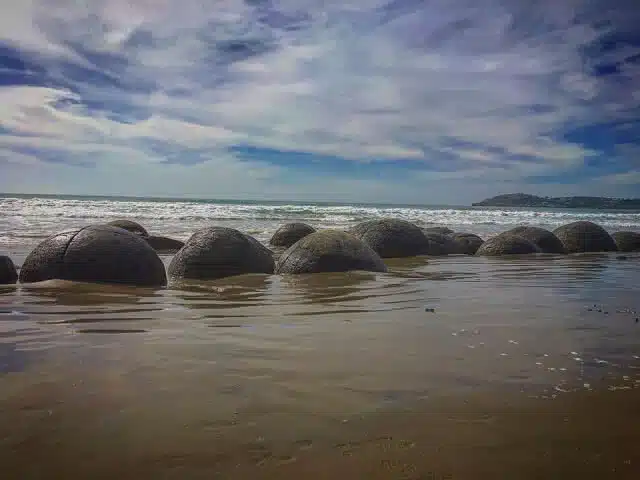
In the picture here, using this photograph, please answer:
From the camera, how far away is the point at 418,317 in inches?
178

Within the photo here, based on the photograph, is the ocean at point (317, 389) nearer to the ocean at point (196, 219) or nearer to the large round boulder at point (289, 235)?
the large round boulder at point (289, 235)

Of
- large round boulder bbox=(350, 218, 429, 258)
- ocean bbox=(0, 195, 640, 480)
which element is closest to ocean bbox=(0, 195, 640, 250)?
large round boulder bbox=(350, 218, 429, 258)

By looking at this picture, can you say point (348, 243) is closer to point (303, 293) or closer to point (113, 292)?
point (303, 293)

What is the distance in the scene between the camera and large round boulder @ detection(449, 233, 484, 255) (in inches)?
520

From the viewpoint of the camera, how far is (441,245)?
12781mm

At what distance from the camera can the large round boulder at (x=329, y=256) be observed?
770 centimetres

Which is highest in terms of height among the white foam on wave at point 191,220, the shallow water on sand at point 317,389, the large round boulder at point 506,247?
the white foam on wave at point 191,220

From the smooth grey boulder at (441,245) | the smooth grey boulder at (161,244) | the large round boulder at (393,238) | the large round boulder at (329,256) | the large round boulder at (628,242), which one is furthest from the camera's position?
the large round boulder at (628,242)

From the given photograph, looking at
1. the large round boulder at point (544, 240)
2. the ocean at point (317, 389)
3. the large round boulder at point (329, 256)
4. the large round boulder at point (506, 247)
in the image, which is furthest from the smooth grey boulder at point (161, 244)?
the large round boulder at point (544, 240)

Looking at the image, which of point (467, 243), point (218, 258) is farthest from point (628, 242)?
point (218, 258)

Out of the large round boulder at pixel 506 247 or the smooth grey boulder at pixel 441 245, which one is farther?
the smooth grey boulder at pixel 441 245

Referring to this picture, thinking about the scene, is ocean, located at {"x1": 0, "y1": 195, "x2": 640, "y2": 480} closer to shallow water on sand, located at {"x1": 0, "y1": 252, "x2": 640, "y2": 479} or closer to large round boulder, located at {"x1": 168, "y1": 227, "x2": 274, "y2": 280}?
shallow water on sand, located at {"x1": 0, "y1": 252, "x2": 640, "y2": 479}

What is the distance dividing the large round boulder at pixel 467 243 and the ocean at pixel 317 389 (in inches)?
313

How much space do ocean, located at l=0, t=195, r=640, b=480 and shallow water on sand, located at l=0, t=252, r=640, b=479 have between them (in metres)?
0.01
